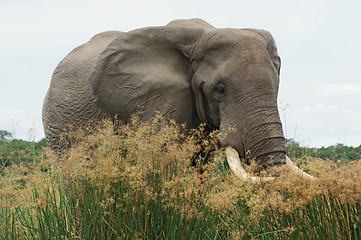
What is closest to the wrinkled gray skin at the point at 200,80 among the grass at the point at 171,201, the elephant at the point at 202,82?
the elephant at the point at 202,82

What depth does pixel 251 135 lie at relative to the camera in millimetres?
5324

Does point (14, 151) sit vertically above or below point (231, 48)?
below

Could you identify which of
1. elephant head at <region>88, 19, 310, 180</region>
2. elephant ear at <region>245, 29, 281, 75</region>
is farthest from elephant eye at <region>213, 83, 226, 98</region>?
elephant ear at <region>245, 29, 281, 75</region>

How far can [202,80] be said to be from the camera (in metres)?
5.68

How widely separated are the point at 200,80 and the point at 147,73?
0.68 m

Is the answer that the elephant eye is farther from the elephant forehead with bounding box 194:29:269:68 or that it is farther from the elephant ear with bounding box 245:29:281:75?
the elephant ear with bounding box 245:29:281:75

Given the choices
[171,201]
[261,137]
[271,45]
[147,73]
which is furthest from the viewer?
[271,45]

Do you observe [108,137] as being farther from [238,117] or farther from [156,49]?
[156,49]

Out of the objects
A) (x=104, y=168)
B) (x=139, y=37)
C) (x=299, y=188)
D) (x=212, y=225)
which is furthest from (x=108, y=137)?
(x=139, y=37)

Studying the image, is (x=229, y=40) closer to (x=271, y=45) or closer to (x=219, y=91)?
(x=219, y=91)

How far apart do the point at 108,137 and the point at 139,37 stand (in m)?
2.42

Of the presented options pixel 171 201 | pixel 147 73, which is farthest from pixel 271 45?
pixel 171 201

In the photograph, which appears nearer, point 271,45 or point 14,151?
point 14,151

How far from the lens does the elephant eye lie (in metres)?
5.54
